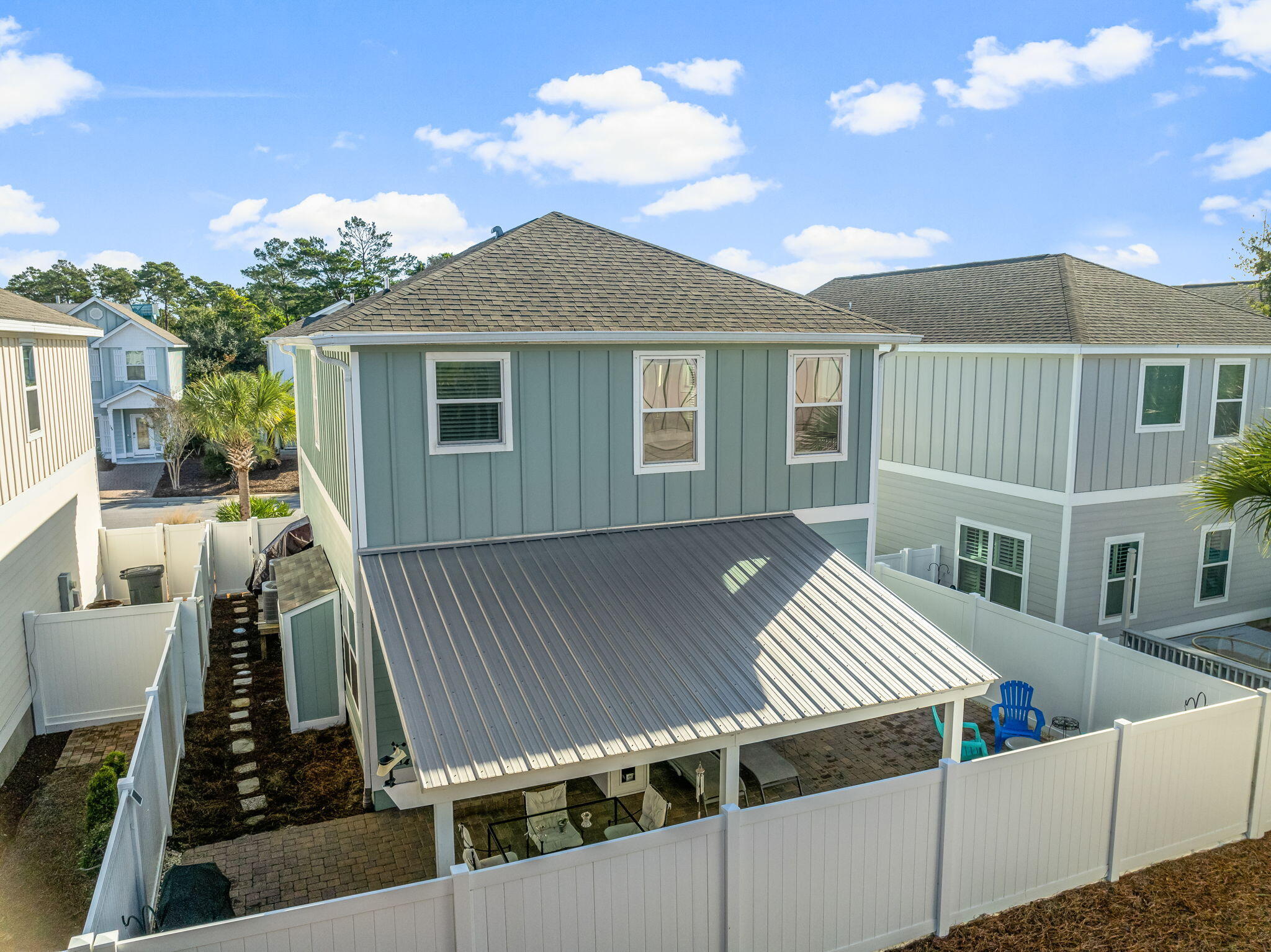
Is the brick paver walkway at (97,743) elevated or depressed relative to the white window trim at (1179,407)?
depressed

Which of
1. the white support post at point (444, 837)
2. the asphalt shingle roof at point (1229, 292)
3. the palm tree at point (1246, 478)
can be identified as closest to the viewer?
the white support post at point (444, 837)

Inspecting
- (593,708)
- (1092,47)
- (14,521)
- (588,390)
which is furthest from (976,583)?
(1092,47)

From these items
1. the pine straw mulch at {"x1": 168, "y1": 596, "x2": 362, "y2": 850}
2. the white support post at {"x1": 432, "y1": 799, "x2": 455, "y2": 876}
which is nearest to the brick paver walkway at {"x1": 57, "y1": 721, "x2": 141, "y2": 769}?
the pine straw mulch at {"x1": 168, "y1": 596, "x2": 362, "y2": 850}

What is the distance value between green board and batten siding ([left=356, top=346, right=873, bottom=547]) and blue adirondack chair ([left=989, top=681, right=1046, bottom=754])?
3.16 metres

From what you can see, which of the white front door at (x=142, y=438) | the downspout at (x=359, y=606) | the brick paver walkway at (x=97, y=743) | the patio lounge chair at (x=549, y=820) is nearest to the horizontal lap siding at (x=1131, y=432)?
the patio lounge chair at (x=549, y=820)

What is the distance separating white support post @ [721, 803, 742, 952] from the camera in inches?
231

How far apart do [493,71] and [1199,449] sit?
24.5 m

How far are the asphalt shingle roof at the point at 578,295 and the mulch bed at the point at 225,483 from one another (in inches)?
887

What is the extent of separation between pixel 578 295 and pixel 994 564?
9156 mm

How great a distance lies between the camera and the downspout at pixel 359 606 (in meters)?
8.78

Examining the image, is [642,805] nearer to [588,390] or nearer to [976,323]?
[588,390]

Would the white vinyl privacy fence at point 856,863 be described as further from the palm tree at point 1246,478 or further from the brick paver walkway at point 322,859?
the brick paver walkway at point 322,859

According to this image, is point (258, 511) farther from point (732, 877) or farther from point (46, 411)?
point (732, 877)

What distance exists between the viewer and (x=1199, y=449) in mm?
14922
